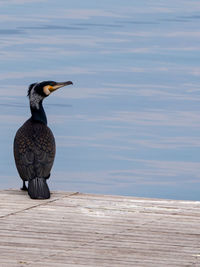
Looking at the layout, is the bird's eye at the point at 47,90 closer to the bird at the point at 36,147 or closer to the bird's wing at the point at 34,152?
the bird at the point at 36,147

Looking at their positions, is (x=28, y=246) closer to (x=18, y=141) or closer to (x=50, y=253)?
(x=50, y=253)

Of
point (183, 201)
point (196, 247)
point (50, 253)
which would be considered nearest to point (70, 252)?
point (50, 253)

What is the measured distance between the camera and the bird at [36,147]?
11422 millimetres

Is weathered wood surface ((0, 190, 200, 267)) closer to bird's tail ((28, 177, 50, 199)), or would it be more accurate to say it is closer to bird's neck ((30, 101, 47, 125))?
bird's tail ((28, 177, 50, 199))

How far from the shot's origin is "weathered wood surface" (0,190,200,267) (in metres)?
8.07

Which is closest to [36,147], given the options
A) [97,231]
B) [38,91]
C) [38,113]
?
[38,113]

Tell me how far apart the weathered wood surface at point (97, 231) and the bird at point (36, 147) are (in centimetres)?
26

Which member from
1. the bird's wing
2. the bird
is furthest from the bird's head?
the bird's wing

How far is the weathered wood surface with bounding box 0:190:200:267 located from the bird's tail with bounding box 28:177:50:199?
0.11 meters

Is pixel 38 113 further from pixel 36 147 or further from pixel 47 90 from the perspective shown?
pixel 36 147

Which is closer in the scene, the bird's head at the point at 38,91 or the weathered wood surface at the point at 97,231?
the weathered wood surface at the point at 97,231

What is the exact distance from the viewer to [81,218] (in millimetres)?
10031

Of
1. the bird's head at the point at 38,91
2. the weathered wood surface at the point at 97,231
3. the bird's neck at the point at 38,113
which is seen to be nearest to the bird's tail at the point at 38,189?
the weathered wood surface at the point at 97,231

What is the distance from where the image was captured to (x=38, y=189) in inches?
450
